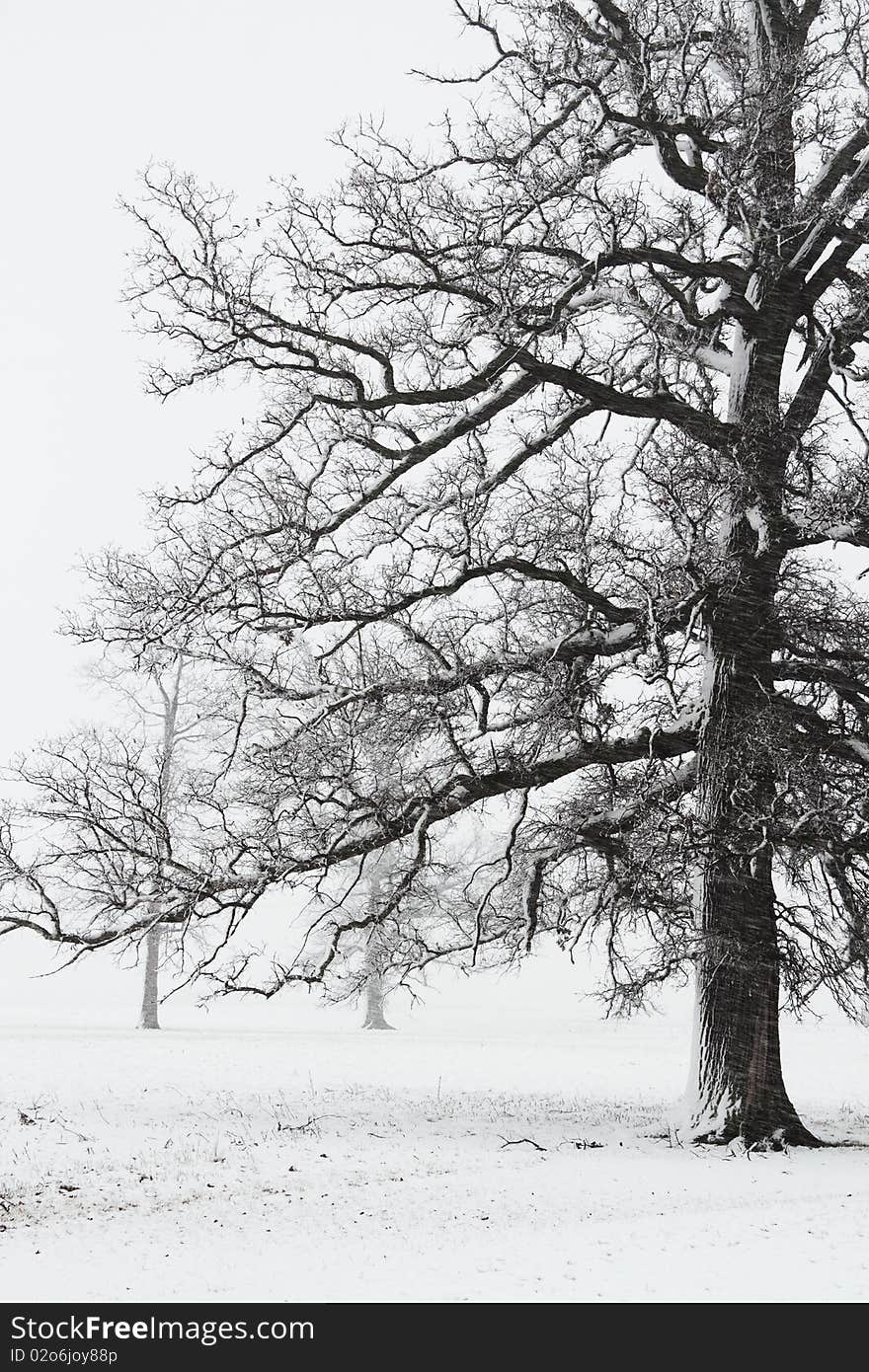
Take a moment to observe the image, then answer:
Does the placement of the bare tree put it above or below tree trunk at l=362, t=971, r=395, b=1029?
above

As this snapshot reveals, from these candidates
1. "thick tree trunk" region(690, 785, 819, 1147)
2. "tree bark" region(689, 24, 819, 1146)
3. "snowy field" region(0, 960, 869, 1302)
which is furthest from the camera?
"thick tree trunk" region(690, 785, 819, 1147)

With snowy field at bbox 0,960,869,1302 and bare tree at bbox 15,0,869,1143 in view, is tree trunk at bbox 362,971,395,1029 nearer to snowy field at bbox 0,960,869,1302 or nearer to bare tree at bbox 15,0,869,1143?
snowy field at bbox 0,960,869,1302

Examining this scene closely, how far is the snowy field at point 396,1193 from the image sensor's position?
22.5ft

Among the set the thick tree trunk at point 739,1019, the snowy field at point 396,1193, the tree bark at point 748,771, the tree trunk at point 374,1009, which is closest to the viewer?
the snowy field at point 396,1193

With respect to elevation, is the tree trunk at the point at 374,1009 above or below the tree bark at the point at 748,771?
below

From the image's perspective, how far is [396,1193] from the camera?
31.5 ft

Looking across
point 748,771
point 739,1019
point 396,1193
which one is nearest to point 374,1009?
point 739,1019

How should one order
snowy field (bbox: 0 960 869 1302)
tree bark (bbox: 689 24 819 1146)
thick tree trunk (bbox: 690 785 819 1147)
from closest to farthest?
snowy field (bbox: 0 960 869 1302) < tree bark (bbox: 689 24 819 1146) < thick tree trunk (bbox: 690 785 819 1147)

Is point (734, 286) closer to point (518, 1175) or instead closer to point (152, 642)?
point (152, 642)

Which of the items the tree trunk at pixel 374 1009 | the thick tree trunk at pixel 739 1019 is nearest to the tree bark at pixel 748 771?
the thick tree trunk at pixel 739 1019

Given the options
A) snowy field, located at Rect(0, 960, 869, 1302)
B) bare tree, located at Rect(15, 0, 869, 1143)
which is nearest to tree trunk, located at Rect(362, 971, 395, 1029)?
snowy field, located at Rect(0, 960, 869, 1302)

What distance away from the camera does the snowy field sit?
686 centimetres

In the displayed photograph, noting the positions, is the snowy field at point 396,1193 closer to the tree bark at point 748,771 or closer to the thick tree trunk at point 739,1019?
the thick tree trunk at point 739,1019
